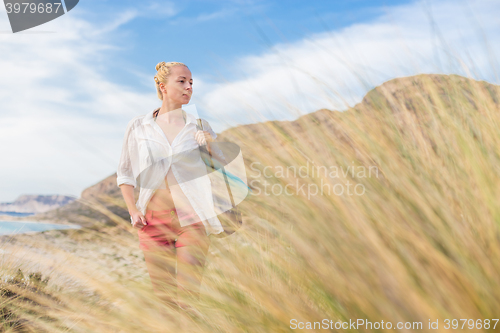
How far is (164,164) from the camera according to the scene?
1879 millimetres

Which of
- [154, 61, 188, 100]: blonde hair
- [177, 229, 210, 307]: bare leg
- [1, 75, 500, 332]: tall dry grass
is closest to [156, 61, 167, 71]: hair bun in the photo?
[154, 61, 188, 100]: blonde hair

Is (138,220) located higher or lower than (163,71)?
lower

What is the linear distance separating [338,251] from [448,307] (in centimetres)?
27

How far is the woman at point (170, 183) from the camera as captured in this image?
176 centimetres

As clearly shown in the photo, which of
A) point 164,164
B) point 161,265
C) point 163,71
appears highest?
point 163,71

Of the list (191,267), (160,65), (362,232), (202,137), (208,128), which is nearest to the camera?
(362,232)

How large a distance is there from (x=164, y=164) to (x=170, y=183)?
4.1 inches

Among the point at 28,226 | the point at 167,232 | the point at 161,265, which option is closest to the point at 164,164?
the point at 167,232

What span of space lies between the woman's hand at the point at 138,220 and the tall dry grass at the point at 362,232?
258 mm

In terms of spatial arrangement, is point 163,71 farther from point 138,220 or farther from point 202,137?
point 138,220

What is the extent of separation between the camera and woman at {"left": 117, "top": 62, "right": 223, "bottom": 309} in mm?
1765

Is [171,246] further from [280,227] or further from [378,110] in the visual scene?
[378,110]

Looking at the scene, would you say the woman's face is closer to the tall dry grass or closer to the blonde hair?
the blonde hair

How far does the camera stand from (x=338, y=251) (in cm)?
96
